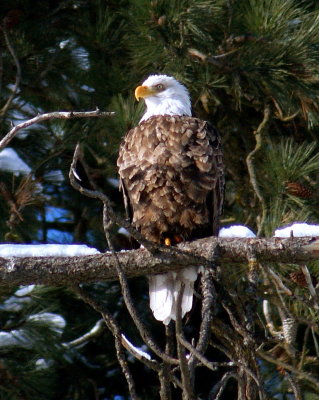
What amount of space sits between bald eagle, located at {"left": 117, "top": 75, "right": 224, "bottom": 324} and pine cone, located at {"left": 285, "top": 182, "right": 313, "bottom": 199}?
1.55 feet

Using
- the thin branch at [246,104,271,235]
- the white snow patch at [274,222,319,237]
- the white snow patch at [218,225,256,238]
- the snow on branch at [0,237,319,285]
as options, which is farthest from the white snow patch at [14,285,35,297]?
the white snow patch at [274,222,319,237]

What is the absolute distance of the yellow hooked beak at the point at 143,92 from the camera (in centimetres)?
477

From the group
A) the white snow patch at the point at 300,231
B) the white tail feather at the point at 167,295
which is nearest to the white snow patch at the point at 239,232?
the white snow patch at the point at 300,231

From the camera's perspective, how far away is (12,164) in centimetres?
532

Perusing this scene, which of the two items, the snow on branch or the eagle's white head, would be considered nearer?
the snow on branch

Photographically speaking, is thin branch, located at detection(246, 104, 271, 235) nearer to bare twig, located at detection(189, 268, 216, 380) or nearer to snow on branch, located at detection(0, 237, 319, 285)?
snow on branch, located at detection(0, 237, 319, 285)

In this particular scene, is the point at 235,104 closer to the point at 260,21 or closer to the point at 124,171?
the point at 260,21

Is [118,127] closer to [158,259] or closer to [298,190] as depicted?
[298,190]

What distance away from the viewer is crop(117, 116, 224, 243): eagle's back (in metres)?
4.18

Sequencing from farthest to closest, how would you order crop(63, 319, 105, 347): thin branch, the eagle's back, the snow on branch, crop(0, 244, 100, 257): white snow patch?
crop(63, 319, 105, 347): thin branch → the eagle's back → crop(0, 244, 100, 257): white snow patch → the snow on branch

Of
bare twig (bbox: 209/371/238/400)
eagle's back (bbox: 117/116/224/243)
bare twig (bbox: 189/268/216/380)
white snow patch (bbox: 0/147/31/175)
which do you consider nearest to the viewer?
bare twig (bbox: 189/268/216/380)

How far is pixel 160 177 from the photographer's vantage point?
416 cm

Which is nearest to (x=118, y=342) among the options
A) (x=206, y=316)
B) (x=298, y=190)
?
(x=206, y=316)

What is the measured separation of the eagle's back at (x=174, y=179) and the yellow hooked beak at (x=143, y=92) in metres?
0.41
